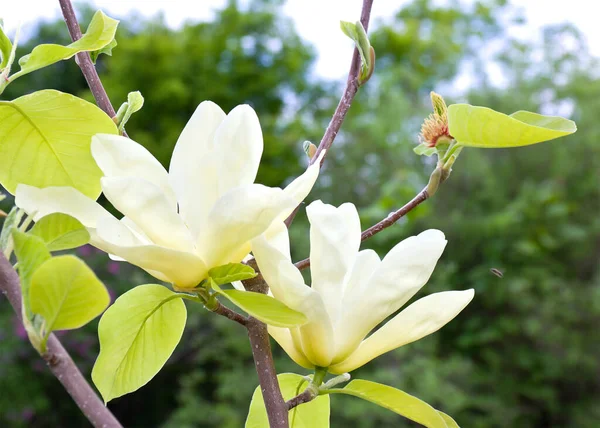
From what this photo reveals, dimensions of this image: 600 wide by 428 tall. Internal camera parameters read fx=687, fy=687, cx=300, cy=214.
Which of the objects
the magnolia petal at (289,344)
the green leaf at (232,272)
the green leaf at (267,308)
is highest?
the green leaf at (232,272)

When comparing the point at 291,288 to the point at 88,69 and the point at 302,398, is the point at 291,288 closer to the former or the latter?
the point at 302,398

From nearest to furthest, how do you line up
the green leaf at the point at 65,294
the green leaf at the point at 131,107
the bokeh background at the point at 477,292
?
the green leaf at the point at 65,294
the green leaf at the point at 131,107
the bokeh background at the point at 477,292

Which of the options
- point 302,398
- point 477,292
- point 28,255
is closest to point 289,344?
point 302,398

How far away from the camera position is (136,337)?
0.97 ft

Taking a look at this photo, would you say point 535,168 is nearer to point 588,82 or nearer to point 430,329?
point 588,82

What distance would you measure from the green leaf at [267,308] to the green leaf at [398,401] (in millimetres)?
53

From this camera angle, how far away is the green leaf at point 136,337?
286mm

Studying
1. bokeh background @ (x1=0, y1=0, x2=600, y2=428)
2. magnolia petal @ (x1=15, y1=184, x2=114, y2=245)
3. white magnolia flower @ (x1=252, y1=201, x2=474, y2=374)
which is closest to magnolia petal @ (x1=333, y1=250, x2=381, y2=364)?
white magnolia flower @ (x1=252, y1=201, x2=474, y2=374)

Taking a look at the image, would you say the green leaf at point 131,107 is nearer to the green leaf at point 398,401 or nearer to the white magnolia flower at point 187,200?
the white magnolia flower at point 187,200

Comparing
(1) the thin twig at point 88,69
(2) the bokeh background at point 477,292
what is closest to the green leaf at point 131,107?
(1) the thin twig at point 88,69

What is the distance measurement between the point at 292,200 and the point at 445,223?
4.08 meters

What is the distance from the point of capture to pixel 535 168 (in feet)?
14.8

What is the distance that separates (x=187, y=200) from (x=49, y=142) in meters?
0.07

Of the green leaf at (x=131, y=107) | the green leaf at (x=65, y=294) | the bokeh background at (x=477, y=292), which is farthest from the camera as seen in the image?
the bokeh background at (x=477, y=292)
